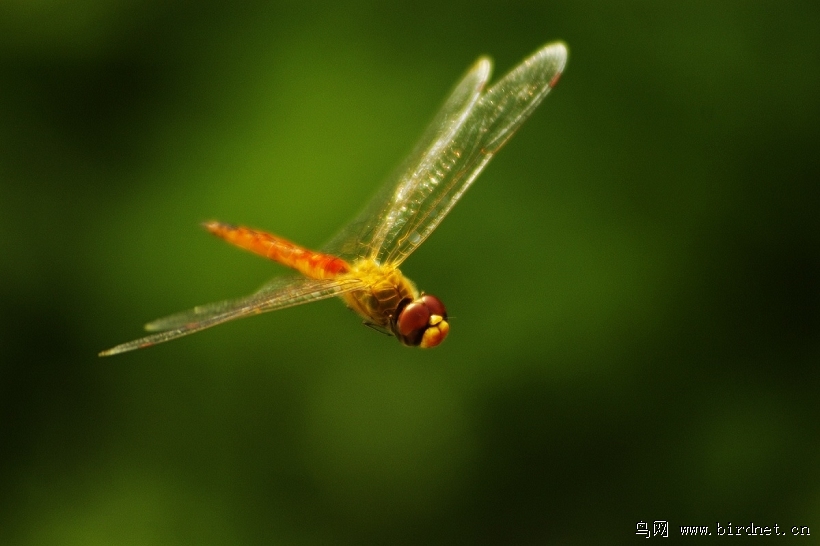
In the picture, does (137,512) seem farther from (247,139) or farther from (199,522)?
(247,139)

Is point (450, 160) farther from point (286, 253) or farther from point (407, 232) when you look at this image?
point (286, 253)

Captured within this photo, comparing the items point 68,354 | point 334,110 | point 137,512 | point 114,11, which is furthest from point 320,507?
point 114,11

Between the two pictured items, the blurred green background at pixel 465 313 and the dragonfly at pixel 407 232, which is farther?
the blurred green background at pixel 465 313

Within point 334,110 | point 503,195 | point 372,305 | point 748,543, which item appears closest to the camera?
point 372,305

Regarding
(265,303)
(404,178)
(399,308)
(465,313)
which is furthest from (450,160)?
(465,313)

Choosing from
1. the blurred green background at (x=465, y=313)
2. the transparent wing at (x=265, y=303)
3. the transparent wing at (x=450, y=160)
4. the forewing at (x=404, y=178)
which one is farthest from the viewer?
the blurred green background at (x=465, y=313)

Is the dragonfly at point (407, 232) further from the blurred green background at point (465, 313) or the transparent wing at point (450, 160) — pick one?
the blurred green background at point (465, 313)

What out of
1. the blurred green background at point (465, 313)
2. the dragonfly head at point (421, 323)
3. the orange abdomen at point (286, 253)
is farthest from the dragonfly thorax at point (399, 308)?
the blurred green background at point (465, 313)
